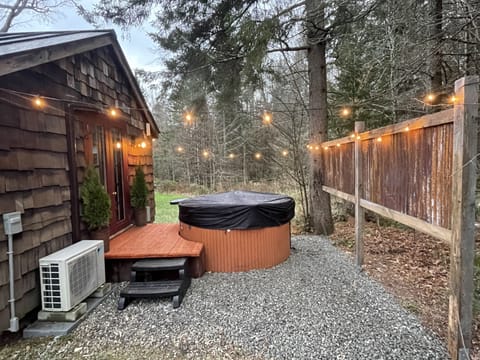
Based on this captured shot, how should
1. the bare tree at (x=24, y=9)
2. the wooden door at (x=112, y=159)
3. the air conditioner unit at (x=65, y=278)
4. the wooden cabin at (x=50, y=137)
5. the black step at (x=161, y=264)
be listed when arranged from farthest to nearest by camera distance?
1. the bare tree at (x=24, y=9)
2. the wooden door at (x=112, y=159)
3. the black step at (x=161, y=264)
4. the air conditioner unit at (x=65, y=278)
5. the wooden cabin at (x=50, y=137)

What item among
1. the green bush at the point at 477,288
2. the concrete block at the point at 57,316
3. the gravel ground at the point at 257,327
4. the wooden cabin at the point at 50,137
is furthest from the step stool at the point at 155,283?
the green bush at the point at 477,288

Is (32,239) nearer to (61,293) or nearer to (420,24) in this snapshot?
(61,293)

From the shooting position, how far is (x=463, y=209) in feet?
6.40

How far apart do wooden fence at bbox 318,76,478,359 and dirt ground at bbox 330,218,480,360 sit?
1.77ft

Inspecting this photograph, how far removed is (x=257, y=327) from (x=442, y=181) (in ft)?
6.60

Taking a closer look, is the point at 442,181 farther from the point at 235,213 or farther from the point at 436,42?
the point at 436,42

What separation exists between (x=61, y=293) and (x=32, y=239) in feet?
1.97

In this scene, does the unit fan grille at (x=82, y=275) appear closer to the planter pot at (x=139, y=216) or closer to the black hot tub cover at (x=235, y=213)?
the black hot tub cover at (x=235, y=213)

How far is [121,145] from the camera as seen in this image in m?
5.30

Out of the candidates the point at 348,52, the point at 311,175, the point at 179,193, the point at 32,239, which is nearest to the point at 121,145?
the point at 32,239

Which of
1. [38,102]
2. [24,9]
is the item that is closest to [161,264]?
[38,102]

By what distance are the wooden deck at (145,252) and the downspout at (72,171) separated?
54cm

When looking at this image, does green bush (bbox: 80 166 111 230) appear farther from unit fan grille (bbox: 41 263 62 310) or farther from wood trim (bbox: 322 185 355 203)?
wood trim (bbox: 322 185 355 203)

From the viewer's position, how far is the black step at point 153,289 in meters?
3.16
